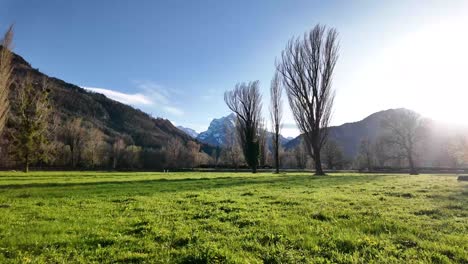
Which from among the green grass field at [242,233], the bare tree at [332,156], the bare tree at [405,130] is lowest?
the green grass field at [242,233]

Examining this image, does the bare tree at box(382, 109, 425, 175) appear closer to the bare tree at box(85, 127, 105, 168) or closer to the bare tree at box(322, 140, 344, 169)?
the bare tree at box(322, 140, 344, 169)

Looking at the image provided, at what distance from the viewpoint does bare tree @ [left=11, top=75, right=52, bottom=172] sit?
1925 inches

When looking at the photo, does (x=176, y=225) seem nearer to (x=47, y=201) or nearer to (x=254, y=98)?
(x=47, y=201)

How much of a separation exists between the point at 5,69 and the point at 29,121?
16.6 meters

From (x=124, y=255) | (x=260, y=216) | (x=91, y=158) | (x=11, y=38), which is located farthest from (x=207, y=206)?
(x=91, y=158)

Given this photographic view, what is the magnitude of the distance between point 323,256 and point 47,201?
14.3 m

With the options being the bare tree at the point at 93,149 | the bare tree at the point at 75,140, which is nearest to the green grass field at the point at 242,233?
the bare tree at the point at 75,140

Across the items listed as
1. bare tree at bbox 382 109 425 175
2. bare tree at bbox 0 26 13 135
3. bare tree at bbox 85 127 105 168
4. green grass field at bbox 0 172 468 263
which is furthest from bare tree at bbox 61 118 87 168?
green grass field at bbox 0 172 468 263

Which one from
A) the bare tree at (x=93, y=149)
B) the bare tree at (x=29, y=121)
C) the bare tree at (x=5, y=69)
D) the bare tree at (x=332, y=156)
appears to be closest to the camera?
the bare tree at (x=5, y=69)

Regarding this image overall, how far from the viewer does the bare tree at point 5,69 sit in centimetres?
3469

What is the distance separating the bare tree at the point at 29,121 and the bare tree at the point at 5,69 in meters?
13.0

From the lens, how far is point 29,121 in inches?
1953

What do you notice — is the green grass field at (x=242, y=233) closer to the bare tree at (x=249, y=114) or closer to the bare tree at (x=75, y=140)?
the bare tree at (x=249, y=114)

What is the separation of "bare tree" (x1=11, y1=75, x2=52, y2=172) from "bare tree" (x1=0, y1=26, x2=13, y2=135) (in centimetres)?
1304
